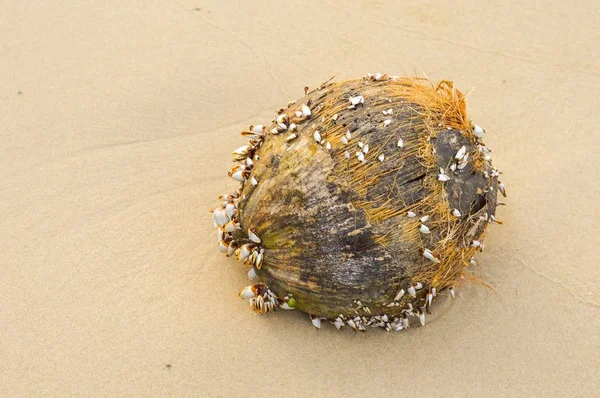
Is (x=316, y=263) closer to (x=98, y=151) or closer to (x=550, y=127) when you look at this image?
(x=98, y=151)

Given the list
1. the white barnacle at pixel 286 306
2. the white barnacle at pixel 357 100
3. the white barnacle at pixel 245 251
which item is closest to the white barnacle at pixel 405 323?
the white barnacle at pixel 286 306

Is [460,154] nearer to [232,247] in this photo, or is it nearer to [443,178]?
[443,178]

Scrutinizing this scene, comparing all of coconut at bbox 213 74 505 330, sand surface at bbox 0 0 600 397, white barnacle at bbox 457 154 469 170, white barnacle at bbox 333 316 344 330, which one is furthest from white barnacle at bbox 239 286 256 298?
white barnacle at bbox 457 154 469 170

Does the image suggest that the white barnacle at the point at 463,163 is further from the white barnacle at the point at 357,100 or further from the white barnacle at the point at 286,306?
the white barnacle at the point at 286,306

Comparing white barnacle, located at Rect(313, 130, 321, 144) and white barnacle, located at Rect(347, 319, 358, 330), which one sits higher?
white barnacle, located at Rect(313, 130, 321, 144)

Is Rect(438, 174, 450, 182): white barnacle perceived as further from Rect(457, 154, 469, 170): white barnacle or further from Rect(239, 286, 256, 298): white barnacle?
Rect(239, 286, 256, 298): white barnacle

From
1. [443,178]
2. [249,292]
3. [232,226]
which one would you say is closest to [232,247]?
[232,226]

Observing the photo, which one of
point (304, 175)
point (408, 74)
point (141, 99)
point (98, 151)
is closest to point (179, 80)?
point (141, 99)
